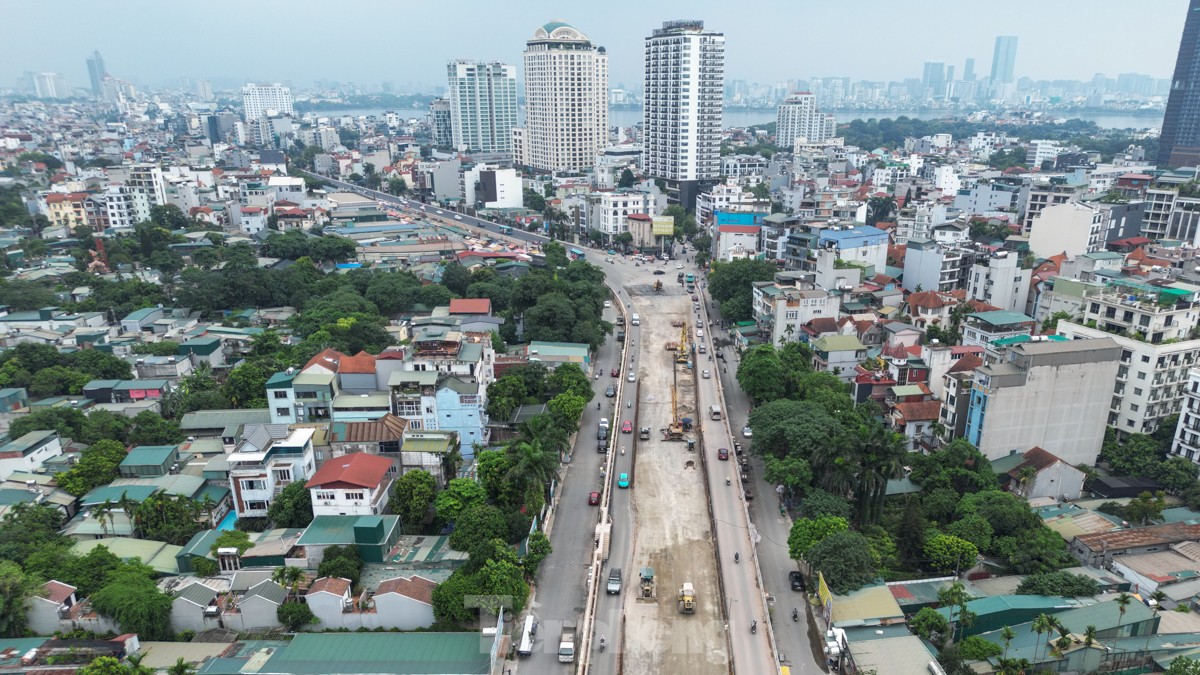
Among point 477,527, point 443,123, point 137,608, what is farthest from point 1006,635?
point 443,123

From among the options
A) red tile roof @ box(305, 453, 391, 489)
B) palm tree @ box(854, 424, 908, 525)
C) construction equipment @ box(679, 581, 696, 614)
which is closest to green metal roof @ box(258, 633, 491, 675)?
red tile roof @ box(305, 453, 391, 489)

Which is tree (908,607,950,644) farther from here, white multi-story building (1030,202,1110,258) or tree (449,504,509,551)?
white multi-story building (1030,202,1110,258)

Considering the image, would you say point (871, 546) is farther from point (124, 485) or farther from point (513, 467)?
point (124, 485)

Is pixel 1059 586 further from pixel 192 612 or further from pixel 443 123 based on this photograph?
pixel 443 123

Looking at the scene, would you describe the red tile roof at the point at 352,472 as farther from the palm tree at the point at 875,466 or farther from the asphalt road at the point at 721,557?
the palm tree at the point at 875,466

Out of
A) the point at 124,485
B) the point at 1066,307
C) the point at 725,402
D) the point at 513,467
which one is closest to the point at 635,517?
the point at 513,467

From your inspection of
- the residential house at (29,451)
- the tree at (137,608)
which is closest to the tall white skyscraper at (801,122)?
the residential house at (29,451)
